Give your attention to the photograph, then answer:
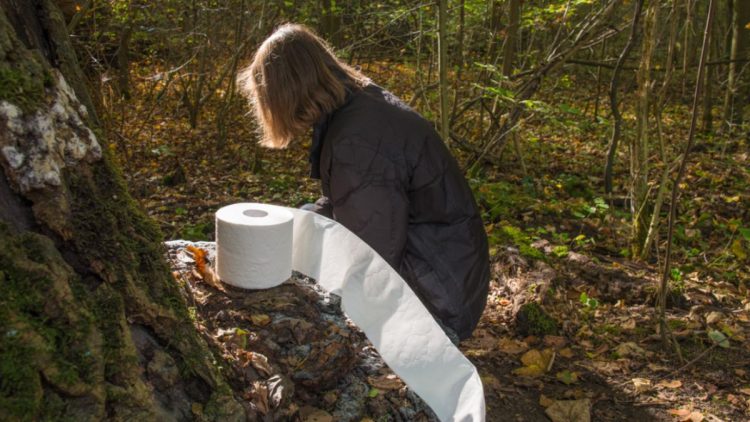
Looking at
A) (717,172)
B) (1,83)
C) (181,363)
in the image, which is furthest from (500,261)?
(717,172)

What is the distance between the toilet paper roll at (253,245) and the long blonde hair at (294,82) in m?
0.73

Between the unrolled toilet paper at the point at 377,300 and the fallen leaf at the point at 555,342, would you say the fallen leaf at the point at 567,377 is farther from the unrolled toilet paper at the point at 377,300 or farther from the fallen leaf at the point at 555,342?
the unrolled toilet paper at the point at 377,300

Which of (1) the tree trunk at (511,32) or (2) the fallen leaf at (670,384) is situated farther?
(1) the tree trunk at (511,32)

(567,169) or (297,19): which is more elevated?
(297,19)

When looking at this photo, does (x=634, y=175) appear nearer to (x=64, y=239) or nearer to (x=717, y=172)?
(x=717, y=172)

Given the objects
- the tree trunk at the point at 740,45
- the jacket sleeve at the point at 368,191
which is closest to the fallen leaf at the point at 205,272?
the jacket sleeve at the point at 368,191

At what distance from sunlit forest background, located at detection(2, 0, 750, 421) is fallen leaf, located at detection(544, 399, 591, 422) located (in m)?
0.07

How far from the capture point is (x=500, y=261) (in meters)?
4.60

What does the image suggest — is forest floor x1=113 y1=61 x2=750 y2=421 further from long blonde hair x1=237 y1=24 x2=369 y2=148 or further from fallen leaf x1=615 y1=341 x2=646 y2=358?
long blonde hair x1=237 y1=24 x2=369 y2=148

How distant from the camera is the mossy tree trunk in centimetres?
126

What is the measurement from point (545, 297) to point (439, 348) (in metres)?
2.31

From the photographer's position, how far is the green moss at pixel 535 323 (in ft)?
13.1

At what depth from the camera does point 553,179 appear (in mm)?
7430

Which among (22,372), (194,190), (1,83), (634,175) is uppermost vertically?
(1,83)
